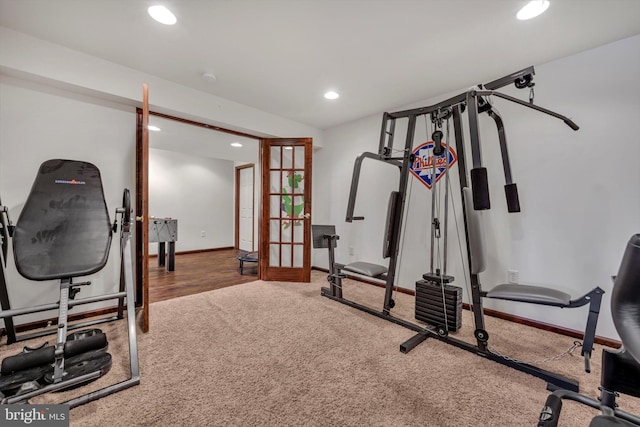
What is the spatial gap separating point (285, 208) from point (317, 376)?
8.77 feet

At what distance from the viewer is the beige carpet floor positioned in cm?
132

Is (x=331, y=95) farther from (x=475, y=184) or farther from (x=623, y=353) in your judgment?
(x=623, y=353)

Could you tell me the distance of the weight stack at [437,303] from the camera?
2156mm

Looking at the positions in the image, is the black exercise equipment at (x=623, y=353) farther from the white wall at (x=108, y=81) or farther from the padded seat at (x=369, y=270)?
the white wall at (x=108, y=81)

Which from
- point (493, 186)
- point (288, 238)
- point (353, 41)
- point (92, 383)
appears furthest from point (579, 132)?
point (92, 383)

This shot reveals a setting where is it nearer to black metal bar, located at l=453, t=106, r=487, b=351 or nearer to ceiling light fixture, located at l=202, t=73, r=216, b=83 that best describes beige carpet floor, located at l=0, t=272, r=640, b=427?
black metal bar, located at l=453, t=106, r=487, b=351

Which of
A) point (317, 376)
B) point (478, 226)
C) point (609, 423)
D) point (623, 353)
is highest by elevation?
point (478, 226)

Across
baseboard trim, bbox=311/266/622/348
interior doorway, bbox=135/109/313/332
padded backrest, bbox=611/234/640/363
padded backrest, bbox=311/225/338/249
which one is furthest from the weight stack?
interior doorway, bbox=135/109/313/332

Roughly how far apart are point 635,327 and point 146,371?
232 cm

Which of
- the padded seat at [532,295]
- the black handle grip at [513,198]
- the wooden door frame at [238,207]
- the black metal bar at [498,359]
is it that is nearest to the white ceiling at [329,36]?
the black handle grip at [513,198]

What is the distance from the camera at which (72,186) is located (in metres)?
1.94

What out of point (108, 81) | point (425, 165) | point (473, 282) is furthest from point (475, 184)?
point (108, 81)

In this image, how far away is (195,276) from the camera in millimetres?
4043
